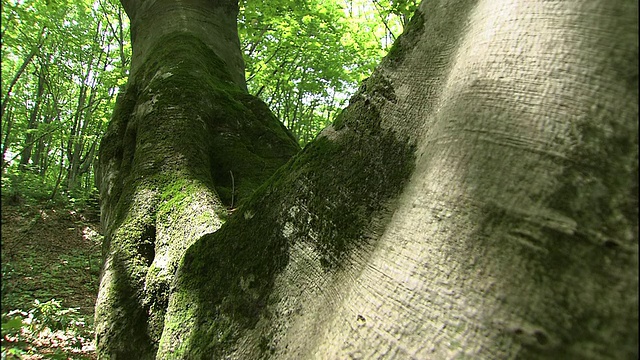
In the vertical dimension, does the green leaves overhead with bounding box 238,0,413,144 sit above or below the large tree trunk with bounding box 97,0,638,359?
above

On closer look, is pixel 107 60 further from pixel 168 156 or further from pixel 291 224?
pixel 291 224

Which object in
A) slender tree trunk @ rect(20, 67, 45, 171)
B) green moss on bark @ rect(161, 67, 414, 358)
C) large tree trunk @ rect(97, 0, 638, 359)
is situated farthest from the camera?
slender tree trunk @ rect(20, 67, 45, 171)

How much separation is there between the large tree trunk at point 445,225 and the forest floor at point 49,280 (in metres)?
0.82

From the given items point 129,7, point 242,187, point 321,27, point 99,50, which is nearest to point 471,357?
point 242,187

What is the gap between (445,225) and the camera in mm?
1203

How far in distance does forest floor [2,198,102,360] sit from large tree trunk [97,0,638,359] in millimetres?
819

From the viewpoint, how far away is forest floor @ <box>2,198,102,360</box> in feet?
11.6

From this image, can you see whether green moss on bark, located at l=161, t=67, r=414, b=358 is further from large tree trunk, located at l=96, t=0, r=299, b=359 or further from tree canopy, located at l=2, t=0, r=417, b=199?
tree canopy, located at l=2, t=0, r=417, b=199

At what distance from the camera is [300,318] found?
1588mm

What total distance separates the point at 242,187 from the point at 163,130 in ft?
2.42

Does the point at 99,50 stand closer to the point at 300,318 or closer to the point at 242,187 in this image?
the point at 242,187

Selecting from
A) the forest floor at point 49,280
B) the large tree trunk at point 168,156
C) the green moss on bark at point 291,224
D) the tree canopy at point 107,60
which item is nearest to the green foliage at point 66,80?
the tree canopy at point 107,60

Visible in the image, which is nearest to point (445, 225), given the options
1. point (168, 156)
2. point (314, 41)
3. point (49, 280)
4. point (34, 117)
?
point (168, 156)

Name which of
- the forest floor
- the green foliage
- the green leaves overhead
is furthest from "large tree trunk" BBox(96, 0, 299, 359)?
the green foliage
